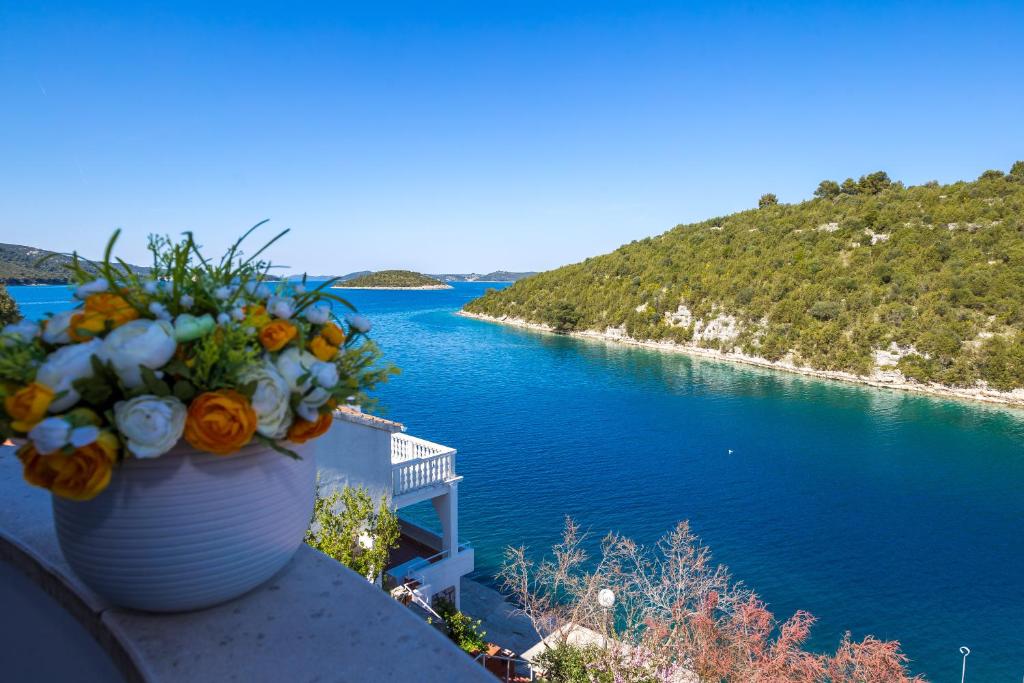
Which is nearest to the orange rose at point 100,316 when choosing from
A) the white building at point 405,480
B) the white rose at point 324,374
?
the white rose at point 324,374

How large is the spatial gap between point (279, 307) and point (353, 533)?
17.7 ft

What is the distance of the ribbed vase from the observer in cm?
97

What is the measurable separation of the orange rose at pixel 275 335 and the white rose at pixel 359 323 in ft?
0.70

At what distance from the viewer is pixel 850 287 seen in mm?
35062

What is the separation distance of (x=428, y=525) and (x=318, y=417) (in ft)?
46.1

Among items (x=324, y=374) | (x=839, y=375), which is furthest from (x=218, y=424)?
(x=839, y=375)

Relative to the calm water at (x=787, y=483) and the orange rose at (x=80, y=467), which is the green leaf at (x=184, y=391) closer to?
the orange rose at (x=80, y=467)

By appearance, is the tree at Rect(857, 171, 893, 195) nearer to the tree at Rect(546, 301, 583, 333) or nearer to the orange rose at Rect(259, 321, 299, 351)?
the tree at Rect(546, 301, 583, 333)

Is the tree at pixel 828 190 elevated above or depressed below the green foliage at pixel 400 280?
above

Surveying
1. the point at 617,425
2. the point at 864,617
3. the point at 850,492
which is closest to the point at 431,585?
the point at 864,617

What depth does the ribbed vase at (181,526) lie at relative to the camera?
3.19 feet

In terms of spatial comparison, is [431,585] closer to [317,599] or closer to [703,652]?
[703,652]

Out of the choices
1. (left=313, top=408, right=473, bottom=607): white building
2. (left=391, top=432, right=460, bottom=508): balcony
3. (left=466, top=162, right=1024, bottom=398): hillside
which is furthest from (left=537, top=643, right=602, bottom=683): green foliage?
(left=466, top=162, right=1024, bottom=398): hillside

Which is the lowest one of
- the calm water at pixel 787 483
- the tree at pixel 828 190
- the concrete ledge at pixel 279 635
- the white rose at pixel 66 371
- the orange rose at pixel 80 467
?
the calm water at pixel 787 483
